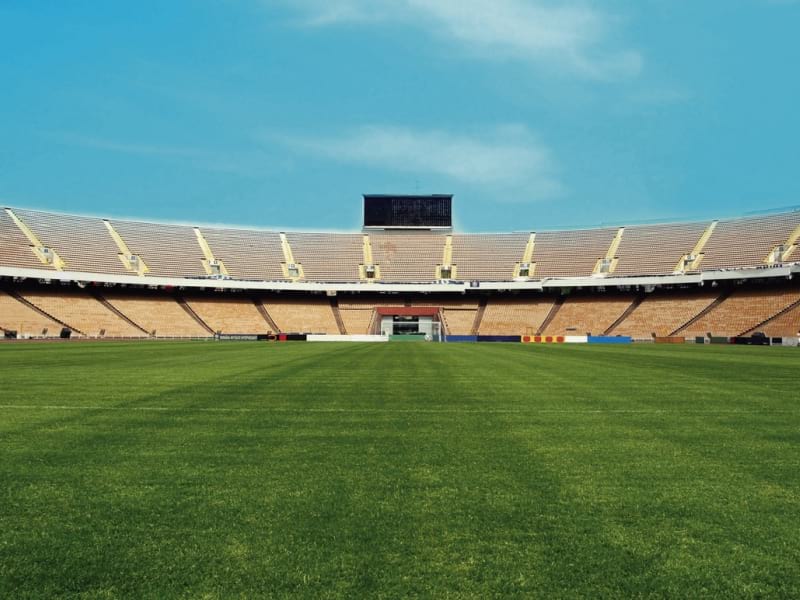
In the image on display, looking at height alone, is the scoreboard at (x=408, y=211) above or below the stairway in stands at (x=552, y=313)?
above

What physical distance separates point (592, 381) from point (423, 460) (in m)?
8.53

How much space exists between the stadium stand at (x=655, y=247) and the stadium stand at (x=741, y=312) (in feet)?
23.7

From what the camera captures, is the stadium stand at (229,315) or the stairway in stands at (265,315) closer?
the stadium stand at (229,315)

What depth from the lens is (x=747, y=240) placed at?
57812mm

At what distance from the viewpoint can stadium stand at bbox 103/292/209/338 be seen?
2186 inches

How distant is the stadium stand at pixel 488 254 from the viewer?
6704 cm

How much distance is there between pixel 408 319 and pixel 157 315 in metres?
27.7

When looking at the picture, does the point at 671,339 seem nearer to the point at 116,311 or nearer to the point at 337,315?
the point at 337,315

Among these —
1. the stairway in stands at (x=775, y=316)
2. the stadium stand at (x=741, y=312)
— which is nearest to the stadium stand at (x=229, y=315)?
the stadium stand at (x=741, y=312)

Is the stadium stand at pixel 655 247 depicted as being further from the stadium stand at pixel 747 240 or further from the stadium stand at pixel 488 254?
the stadium stand at pixel 488 254

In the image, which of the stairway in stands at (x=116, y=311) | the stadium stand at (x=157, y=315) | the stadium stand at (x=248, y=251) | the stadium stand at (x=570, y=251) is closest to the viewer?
the stairway in stands at (x=116, y=311)

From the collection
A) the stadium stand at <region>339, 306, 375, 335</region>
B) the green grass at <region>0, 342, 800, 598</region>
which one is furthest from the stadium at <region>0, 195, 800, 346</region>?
the green grass at <region>0, 342, 800, 598</region>

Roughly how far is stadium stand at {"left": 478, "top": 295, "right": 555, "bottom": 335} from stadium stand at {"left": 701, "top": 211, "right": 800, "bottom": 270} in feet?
54.9

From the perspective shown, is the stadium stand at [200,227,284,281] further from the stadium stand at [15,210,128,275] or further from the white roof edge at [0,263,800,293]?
the stadium stand at [15,210,128,275]
